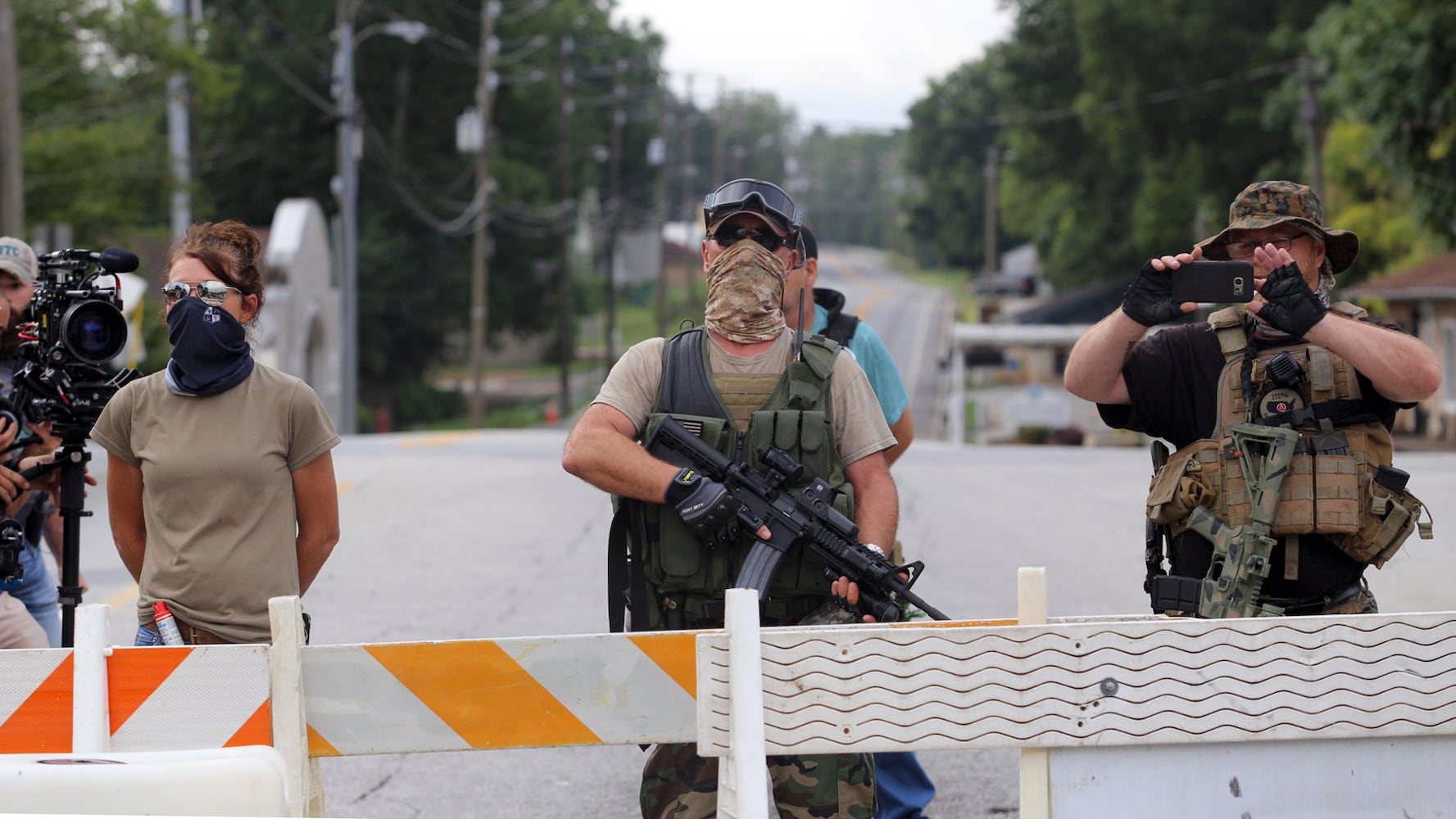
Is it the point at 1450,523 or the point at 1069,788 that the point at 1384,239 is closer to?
the point at 1450,523

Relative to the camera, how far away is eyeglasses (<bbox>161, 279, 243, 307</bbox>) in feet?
13.3

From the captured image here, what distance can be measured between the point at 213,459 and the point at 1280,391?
266 cm

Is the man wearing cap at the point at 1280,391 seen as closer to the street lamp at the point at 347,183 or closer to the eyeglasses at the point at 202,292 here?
the eyeglasses at the point at 202,292

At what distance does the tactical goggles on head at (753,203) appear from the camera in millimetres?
4234

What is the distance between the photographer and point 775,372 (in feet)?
13.8

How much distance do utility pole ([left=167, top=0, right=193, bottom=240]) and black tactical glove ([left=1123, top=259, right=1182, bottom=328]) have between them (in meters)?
24.0

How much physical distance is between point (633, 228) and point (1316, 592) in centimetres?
8899

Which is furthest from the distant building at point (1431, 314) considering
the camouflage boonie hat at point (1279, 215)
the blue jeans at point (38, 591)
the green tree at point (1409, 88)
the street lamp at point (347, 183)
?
the blue jeans at point (38, 591)

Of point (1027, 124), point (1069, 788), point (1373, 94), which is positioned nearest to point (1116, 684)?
point (1069, 788)

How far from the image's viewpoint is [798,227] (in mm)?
4441

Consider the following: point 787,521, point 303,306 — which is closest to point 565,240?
point 303,306

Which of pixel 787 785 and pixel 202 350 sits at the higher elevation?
pixel 202 350

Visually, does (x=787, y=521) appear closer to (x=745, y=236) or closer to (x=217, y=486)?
(x=745, y=236)

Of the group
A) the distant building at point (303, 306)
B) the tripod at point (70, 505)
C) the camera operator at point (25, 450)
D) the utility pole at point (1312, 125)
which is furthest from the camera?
the utility pole at point (1312, 125)
